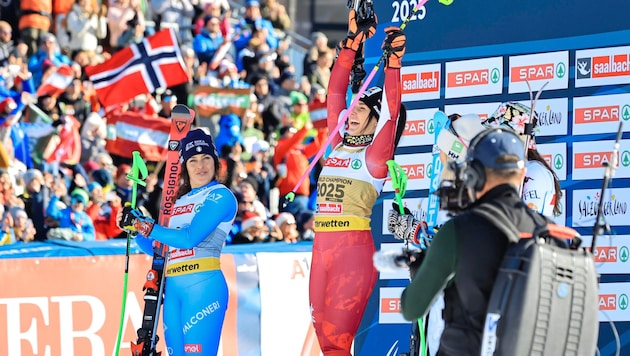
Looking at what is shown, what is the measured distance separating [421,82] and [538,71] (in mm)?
929

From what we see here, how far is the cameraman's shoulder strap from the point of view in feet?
14.1

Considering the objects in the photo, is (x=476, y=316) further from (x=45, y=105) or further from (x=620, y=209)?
(x=45, y=105)

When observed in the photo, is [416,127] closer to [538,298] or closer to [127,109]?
[538,298]

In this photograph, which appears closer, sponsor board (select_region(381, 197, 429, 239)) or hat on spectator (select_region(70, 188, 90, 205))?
sponsor board (select_region(381, 197, 429, 239))

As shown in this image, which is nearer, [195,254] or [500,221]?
[500,221]

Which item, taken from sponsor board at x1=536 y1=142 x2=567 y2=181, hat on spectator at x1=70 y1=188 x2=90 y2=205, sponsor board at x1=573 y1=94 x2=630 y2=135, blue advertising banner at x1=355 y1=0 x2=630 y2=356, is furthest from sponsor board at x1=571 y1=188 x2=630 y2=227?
hat on spectator at x1=70 y1=188 x2=90 y2=205

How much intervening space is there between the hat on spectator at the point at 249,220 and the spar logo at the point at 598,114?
4.63m

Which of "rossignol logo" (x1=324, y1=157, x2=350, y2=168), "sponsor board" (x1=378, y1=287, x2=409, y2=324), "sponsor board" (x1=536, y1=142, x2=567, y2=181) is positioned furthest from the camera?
"sponsor board" (x1=378, y1=287, x2=409, y2=324)

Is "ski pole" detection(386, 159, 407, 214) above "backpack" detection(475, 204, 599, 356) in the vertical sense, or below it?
above

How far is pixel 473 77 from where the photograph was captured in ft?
25.0

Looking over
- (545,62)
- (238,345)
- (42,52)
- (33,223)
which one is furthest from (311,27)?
(545,62)

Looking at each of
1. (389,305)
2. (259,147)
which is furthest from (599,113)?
(259,147)

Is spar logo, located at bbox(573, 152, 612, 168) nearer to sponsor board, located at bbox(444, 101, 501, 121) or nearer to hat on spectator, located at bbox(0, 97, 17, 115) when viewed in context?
sponsor board, located at bbox(444, 101, 501, 121)

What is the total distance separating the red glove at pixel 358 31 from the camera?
7078 millimetres
